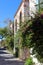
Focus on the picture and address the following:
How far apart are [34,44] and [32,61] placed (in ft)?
16.7

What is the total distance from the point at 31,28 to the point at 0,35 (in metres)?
45.2

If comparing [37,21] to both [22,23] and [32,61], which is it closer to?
[22,23]

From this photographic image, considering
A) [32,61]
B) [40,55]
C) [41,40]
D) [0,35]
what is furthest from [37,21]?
[0,35]

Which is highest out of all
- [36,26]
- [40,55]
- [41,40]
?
[36,26]

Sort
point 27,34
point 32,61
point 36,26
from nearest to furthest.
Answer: point 36,26 < point 27,34 < point 32,61

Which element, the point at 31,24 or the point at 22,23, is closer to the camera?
the point at 31,24

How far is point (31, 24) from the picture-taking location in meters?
10.2

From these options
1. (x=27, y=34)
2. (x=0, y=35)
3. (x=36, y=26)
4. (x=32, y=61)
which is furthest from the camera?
(x=0, y=35)

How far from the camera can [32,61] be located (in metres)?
15.5

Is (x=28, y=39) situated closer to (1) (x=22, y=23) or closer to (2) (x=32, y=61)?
(1) (x=22, y=23)

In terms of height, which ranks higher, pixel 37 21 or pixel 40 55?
pixel 37 21

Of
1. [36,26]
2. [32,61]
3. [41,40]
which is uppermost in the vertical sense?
[36,26]

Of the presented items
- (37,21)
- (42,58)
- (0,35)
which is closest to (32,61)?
(42,58)

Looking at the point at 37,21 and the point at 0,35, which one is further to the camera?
the point at 0,35
